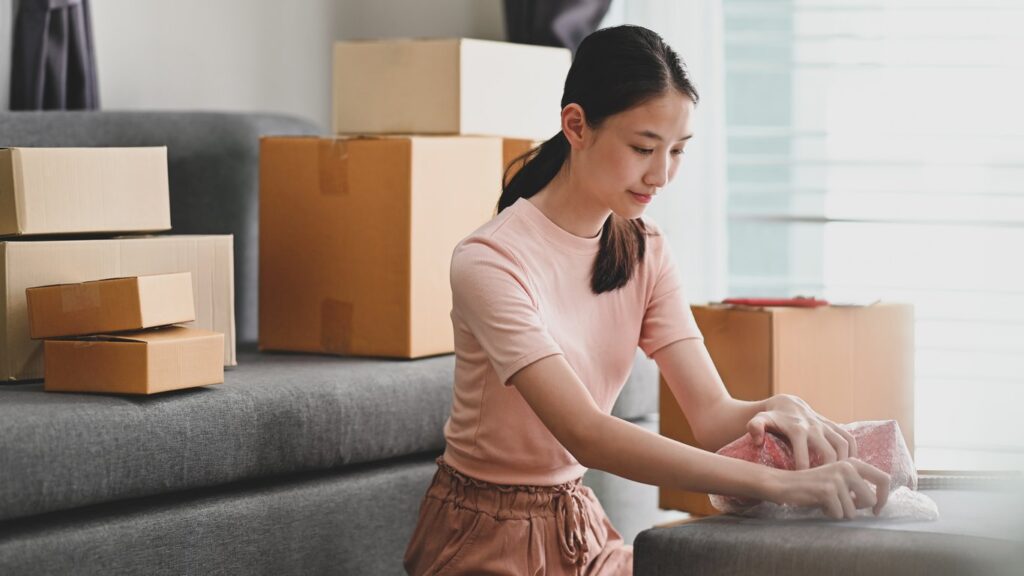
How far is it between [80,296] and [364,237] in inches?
23.2

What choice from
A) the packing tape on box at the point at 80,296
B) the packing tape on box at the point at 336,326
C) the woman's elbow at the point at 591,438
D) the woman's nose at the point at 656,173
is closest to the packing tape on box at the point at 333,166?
the packing tape on box at the point at 336,326

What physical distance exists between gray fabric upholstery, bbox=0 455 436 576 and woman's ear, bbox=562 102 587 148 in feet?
2.36

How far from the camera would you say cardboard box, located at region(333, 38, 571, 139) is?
2.36 meters

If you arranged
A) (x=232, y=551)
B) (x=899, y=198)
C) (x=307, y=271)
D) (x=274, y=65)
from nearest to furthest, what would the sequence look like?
(x=232, y=551) → (x=307, y=271) → (x=899, y=198) → (x=274, y=65)

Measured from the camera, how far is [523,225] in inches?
58.0

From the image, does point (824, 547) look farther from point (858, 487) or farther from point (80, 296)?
point (80, 296)

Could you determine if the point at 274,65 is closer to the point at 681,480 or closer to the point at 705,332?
the point at 705,332

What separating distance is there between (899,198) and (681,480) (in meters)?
1.81

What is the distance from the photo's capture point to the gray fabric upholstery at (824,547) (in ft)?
3.62

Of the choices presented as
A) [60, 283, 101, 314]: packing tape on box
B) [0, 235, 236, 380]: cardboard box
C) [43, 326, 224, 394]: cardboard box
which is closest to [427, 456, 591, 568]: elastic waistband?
[43, 326, 224, 394]: cardboard box

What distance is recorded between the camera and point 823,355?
2.05 meters

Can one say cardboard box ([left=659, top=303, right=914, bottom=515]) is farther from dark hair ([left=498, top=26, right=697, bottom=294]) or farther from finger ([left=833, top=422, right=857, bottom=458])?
finger ([left=833, top=422, right=857, bottom=458])

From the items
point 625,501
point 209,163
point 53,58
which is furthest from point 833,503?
point 53,58

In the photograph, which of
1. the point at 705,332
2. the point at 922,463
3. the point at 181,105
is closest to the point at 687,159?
the point at 705,332
